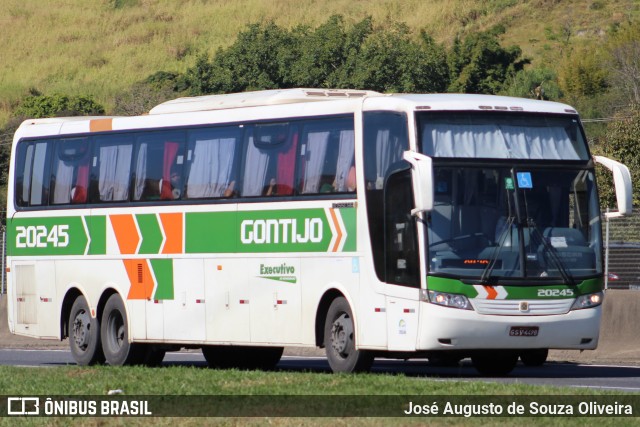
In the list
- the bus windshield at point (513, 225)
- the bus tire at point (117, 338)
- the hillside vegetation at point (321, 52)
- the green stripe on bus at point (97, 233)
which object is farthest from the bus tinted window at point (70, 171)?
the hillside vegetation at point (321, 52)

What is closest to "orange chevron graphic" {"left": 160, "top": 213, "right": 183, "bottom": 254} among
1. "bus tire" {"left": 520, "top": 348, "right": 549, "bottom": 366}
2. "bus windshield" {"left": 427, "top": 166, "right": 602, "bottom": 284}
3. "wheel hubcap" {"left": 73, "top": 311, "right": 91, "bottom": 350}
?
"wheel hubcap" {"left": 73, "top": 311, "right": 91, "bottom": 350}

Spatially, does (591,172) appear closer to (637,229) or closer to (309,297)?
(309,297)

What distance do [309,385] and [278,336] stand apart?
409 centimetres

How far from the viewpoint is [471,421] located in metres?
12.1

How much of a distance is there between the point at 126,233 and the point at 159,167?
123cm

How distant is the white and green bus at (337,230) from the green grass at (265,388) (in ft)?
5.21

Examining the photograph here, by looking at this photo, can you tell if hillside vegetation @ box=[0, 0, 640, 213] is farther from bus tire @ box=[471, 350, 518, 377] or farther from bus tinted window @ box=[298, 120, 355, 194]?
bus tinted window @ box=[298, 120, 355, 194]

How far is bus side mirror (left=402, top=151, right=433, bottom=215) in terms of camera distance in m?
16.8

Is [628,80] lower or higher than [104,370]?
higher

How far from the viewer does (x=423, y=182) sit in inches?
665

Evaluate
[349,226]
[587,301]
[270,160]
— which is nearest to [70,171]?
[270,160]

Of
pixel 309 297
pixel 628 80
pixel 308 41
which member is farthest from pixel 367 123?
pixel 308 41

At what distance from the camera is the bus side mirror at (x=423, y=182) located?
16.8m

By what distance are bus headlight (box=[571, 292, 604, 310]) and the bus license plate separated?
2.00 ft
